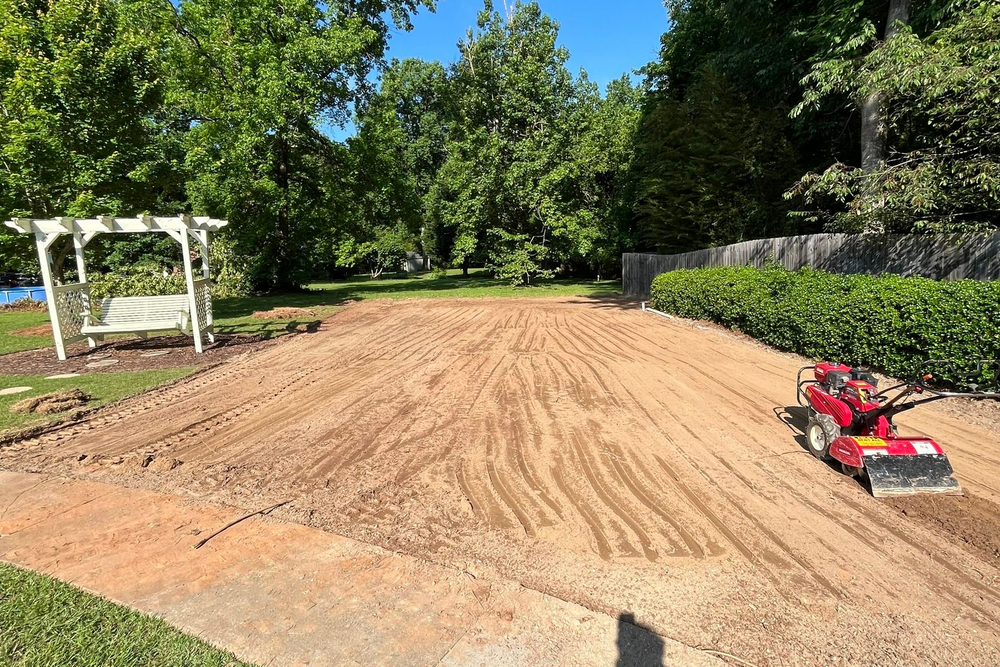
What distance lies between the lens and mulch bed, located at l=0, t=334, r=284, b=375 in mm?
8066

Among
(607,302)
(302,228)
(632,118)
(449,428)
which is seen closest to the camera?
(449,428)

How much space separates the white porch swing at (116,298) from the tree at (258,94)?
851cm

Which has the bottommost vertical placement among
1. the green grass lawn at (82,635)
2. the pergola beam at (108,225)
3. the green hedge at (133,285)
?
the green grass lawn at (82,635)

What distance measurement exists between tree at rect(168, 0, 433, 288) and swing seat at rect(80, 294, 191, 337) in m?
8.90

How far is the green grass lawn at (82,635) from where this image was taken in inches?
83.5

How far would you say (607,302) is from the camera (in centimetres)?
1811

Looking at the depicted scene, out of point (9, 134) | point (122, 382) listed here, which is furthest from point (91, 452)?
point (9, 134)

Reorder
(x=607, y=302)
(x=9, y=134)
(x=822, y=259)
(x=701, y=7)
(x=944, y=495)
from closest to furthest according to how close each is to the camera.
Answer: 1. (x=944, y=495)
2. (x=822, y=259)
3. (x=9, y=134)
4. (x=607, y=302)
5. (x=701, y=7)

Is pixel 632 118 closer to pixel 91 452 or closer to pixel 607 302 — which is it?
pixel 607 302

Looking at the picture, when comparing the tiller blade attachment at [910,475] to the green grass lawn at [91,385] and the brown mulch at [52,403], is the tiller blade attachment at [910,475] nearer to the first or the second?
the green grass lawn at [91,385]

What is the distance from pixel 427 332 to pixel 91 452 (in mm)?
7120

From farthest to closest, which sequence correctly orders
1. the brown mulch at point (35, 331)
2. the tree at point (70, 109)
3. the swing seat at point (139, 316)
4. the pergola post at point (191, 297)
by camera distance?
the brown mulch at point (35, 331) < the tree at point (70, 109) < the pergola post at point (191, 297) < the swing seat at point (139, 316)

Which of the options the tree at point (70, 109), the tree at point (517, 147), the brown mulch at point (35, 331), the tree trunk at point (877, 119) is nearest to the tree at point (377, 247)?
the tree at point (517, 147)

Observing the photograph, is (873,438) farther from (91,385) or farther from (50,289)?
(50,289)
